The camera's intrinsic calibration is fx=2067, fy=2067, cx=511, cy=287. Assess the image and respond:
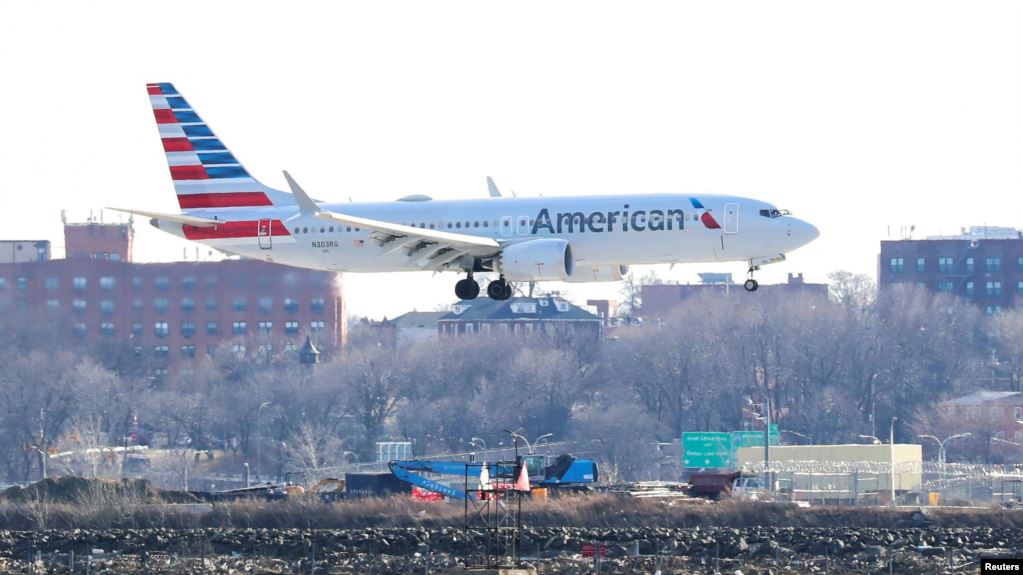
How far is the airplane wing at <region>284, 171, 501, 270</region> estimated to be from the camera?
67125 millimetres

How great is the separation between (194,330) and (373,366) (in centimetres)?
1259

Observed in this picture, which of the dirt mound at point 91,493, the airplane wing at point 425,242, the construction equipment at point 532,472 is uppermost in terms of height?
the airplane wing at point 425,242

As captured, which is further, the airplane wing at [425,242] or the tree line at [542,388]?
the tree line at [542,388]

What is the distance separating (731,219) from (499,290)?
8875mm

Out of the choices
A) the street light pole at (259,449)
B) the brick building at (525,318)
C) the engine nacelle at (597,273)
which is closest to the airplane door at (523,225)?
the engine nacelle at (597,273)

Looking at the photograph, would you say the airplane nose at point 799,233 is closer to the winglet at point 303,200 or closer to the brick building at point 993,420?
the winglet at point 303,200

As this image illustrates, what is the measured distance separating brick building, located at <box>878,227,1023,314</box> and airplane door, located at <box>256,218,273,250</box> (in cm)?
10864

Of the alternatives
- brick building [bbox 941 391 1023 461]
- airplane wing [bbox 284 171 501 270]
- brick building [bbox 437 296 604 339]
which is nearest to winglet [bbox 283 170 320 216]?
airplane wing [bbox 284 171 501 270]

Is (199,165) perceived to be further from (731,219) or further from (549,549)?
(549,549)

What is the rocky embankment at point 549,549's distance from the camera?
55.1 meters

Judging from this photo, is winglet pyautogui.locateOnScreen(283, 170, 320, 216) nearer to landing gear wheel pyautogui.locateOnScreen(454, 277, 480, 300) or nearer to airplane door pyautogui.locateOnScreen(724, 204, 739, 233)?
landing gear wheel pyautogui.locateOnScreen(454, 277, 480, 300)

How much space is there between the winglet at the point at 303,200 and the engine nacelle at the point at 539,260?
251 inches

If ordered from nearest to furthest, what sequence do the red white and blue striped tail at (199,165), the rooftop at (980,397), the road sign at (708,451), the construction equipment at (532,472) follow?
the red white and blue striped tail at (199,165)
the construction equipment at (532,472)
the road sign at (708,451)
the rooftop at (980,397)

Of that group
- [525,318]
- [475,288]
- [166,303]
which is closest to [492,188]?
[475,288]
